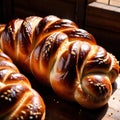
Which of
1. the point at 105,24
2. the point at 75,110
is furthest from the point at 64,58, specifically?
the point at 105,24

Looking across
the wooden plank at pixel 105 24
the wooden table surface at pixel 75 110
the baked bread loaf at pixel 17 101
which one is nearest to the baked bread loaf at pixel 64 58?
the wooden table surface at pixel 75 110

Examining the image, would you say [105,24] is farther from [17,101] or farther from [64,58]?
[17,101]

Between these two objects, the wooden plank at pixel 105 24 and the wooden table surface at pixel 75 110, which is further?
the wooden plank at pixel 105 24

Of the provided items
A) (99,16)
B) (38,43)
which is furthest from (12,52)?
(99,16)

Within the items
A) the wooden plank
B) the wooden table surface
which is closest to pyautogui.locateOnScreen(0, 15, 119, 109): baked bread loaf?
the wooden table surface

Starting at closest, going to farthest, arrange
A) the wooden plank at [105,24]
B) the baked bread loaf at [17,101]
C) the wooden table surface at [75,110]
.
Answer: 1. the baked bread loaf at [17,101]
2. the wooden table surface at [75,110]
3. the wooden plank at [105,24]

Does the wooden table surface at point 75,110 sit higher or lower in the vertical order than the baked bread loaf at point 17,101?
lower

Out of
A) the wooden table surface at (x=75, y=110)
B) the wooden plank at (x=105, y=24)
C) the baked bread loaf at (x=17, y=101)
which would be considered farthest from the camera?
the wooden plank at (x=105, y=24)

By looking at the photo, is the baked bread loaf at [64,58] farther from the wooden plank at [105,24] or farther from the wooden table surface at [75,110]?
the wooden plank at [105,24]
